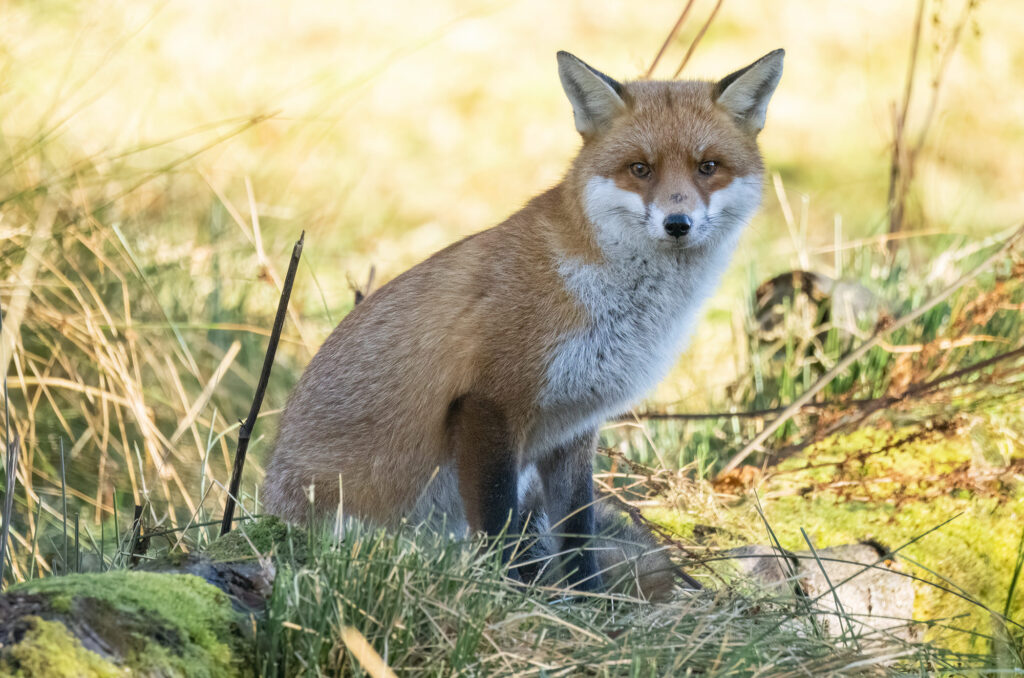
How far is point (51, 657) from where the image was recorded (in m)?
1.69

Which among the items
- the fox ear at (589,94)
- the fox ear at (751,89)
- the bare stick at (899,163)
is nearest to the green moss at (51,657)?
the fox ear at (589,94)

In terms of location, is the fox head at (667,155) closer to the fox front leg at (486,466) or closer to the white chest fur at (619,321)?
the white chest fur at (619,321)

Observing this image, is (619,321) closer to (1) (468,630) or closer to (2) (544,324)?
(2) (544,324)

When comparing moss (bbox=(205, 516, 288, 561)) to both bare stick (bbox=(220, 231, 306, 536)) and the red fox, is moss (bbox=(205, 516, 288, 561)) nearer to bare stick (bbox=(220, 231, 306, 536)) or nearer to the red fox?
bare stick (bbox=(220, 231, 306, 536))

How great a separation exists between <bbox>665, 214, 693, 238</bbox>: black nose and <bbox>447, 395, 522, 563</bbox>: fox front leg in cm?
75

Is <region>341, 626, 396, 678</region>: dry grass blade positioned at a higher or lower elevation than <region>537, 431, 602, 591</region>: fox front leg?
higher

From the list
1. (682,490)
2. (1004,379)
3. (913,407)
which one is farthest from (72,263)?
(1004,379)

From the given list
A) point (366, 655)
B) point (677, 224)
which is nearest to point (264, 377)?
point (366, 655)

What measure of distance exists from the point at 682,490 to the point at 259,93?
599cm

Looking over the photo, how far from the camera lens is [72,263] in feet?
14.2

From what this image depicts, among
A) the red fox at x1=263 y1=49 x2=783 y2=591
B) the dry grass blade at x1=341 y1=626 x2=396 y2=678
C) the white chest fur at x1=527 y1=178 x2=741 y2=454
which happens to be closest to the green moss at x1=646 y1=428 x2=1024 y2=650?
the white chest fur at x1=527 y1=178 x2=741 y2=454

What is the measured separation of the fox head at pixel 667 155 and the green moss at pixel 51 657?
1.90m

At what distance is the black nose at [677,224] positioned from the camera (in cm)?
291

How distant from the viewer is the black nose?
9.54 feet
